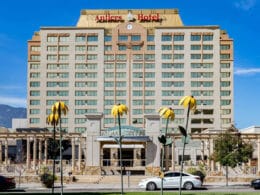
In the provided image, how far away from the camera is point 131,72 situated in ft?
453

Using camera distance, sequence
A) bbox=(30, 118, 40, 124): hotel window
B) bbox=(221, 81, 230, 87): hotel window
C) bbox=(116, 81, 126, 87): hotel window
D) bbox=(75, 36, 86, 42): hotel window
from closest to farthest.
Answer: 1. bbox=(221, 81, 230, 87): hotel window
2. bbox=(30, 118, 40, 124): hotel window
3. bbox=(116, 81, 126, 87): hotel window
4. bbox=(75, 36, 86, 42): hotel window

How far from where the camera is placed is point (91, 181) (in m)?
56.4

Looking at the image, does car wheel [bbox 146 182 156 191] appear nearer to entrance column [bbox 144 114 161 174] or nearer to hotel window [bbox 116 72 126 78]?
entrance column [bbox 144 114 161 174]

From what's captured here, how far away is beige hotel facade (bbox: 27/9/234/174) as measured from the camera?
136000 millimetres

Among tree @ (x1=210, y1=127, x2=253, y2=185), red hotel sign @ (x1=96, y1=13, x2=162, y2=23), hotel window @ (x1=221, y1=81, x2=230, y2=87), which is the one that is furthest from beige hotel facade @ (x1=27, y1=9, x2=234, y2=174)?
tree @ (x1=210, y1=127, x2=253, y2=185)

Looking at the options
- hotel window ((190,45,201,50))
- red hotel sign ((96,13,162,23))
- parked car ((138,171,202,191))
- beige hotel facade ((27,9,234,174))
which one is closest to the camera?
parked car ((138,171,202,191))

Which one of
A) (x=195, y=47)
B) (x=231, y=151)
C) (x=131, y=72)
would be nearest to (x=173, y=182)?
(x=231, y=151)

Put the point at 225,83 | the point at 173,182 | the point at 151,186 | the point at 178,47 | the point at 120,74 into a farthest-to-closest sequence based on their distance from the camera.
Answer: the point at 120,74 → the point at 178,47 → the point at 225,83 → the point at 151,186 → the point at 173,182

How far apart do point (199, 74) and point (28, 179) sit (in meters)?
87.8

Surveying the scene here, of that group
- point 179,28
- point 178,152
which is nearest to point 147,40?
point 179,28

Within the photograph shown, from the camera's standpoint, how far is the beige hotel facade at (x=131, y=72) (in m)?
136

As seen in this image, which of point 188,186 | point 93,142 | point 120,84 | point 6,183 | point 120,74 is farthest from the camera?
point 120,74

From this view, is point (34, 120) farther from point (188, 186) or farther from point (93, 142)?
point (188, 186)

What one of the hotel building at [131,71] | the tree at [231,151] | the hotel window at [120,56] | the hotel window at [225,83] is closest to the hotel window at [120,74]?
the hotel building at [131,71]
